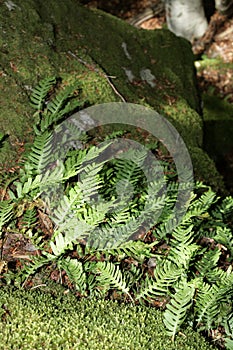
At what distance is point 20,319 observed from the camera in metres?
2.14

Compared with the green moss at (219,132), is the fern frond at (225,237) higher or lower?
higher

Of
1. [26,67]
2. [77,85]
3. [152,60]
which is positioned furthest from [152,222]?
[152,60]

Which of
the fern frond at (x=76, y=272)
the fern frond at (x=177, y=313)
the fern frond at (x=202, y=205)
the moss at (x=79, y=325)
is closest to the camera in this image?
the moss at (x=79, y=325)

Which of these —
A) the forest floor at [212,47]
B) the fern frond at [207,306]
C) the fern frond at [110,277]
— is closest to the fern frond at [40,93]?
the fern frond at [110,277]

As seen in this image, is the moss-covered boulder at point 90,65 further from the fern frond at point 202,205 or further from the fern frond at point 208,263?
the fern frond at point 208,263

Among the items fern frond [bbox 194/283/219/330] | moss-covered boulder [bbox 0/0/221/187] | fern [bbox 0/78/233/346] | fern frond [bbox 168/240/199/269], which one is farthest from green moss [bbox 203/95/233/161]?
fern frond [bbox 194/283/219/330]

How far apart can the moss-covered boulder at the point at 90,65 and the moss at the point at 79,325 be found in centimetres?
124

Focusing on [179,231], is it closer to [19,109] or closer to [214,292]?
[214,292]

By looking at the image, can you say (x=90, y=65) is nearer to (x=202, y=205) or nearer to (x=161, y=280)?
(x=202, y=205)

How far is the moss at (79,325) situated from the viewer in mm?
2061

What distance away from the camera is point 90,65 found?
4.15 m

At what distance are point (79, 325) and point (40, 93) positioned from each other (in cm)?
199

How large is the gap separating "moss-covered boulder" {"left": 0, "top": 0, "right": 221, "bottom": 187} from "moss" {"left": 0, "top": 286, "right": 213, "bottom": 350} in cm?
124

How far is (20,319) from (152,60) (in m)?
3.52
